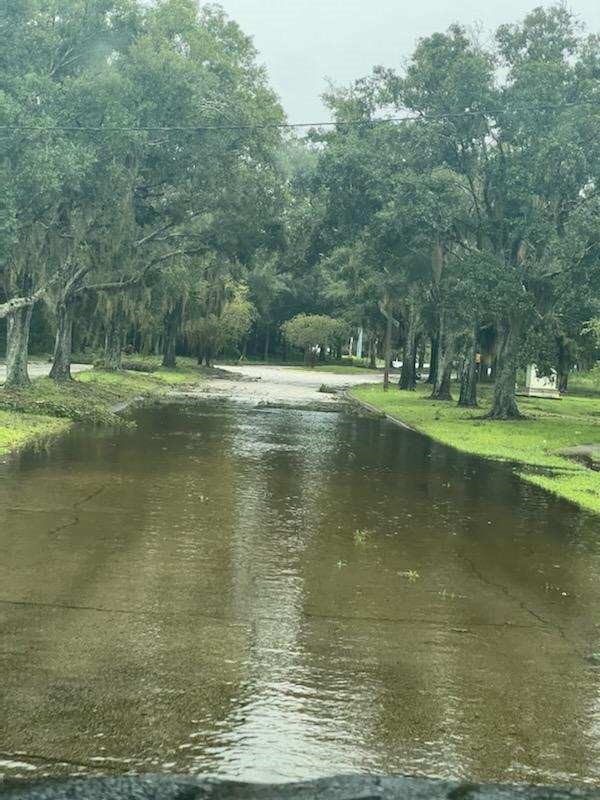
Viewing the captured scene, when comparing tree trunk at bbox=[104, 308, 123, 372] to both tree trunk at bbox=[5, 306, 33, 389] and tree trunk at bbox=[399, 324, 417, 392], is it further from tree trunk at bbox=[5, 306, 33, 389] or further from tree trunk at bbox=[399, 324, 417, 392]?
tree trunk at bbox=[5, 306, 33, 389]

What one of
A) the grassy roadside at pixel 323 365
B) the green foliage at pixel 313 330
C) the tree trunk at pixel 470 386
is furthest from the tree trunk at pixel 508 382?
the grassy roadside at pixel 323 365

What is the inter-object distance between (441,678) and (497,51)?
107ft

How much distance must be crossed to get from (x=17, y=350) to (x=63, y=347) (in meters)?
7.21

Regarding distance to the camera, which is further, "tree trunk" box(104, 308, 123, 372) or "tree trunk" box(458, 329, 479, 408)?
"tree trunk" box(104, 308, 123, 372)

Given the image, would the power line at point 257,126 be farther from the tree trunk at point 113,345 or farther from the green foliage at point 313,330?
the green foliage at point 313,330

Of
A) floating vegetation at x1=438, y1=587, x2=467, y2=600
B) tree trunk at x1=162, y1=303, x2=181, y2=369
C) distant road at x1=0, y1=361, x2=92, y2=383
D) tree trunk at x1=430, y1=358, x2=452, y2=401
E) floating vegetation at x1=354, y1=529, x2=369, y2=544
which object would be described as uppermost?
tree trunk at x1=162, y1=303, x2=181, y2=369

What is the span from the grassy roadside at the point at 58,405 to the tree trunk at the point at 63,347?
0.91 meters

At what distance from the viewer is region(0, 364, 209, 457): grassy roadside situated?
21.2 m

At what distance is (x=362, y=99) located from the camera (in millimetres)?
39312

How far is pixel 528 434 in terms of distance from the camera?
2908cm


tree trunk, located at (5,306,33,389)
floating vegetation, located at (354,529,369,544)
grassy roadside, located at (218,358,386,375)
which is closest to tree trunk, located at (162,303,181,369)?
grassy roadside, located at (218,358,386,375)

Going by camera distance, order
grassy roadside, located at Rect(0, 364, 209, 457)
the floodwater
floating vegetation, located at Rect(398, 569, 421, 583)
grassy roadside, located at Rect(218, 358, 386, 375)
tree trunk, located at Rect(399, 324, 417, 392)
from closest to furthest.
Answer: the floodwater → floating vegetation, located at Rect(398, 569, 421, 583) → grassy roadside, located at Rect(0, 364, 209, 457) → tree trunk, located at Rect(399, 324, 417, 392) → grassy roadside, located at Rect(218, 358, 386, 375)

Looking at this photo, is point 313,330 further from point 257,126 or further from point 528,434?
point 528,434

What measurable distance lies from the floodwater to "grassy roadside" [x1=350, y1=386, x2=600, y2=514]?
107 inches
